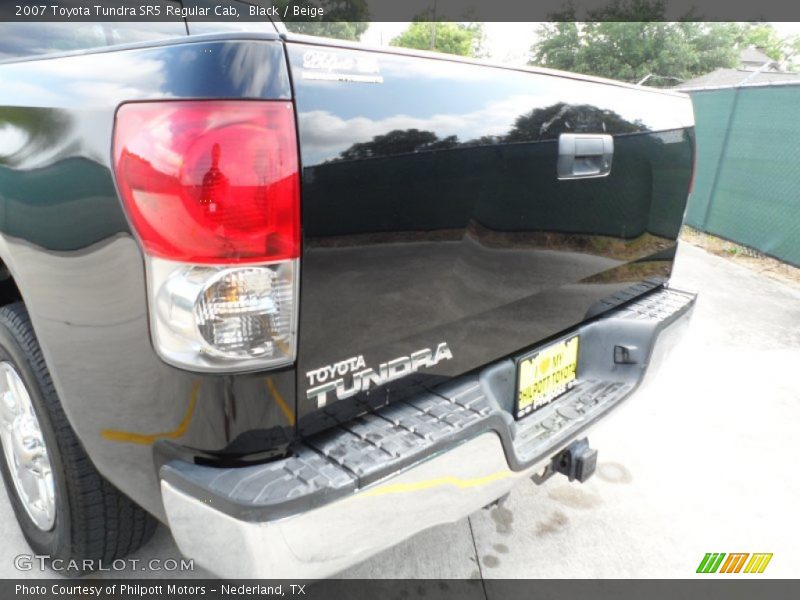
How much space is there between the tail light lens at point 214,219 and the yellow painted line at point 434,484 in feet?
1.26

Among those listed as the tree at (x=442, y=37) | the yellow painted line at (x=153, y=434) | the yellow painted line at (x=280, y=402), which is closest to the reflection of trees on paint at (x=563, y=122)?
the yellow painted line at (x=280, y=402)

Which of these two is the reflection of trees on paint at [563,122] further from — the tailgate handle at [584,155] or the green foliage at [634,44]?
the green foliage at [634,44]

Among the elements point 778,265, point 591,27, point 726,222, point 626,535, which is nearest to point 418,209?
point 626,535

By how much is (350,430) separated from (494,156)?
2.58ft

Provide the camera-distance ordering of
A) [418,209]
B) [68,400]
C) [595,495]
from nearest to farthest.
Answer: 1. [418,209]
2. [68,400]
3. [595,495]

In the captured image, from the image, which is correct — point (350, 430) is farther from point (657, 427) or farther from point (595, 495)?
point (657, 427)

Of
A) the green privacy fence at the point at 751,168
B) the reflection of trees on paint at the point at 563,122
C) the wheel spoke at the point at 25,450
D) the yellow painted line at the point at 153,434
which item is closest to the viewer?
the yellow painted line at the point at 153,434

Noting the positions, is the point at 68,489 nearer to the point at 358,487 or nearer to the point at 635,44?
the point at 358,487

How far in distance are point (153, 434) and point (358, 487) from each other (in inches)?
19.1

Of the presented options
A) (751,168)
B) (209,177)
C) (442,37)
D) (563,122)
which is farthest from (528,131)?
(442,37)

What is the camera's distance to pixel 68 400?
152 centimetres

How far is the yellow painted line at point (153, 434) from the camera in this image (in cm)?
123

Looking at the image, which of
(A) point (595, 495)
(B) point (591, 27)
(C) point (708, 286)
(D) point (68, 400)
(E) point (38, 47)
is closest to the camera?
(D) point (68, 400)

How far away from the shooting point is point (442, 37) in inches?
1988
